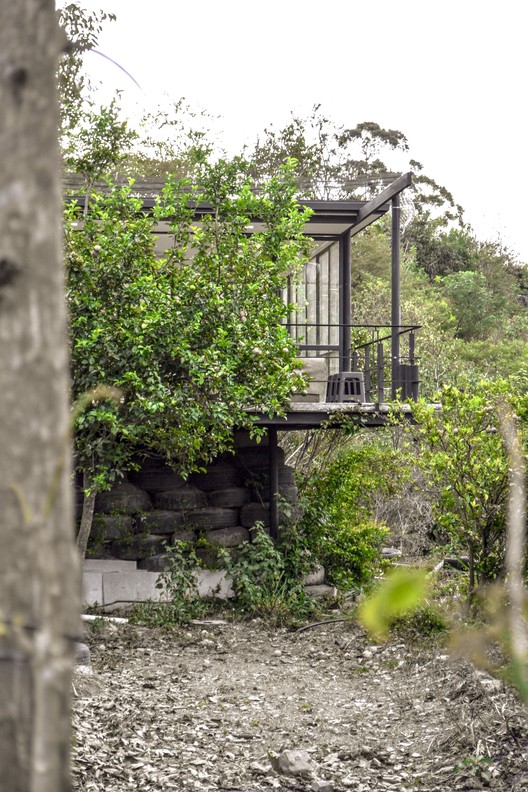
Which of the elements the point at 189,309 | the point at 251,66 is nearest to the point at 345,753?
the point at 189,309

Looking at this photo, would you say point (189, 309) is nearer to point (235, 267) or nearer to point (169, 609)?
point (235, 267)

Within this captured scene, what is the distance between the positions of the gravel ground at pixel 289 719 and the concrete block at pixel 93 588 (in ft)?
3.95

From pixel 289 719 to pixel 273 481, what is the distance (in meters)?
4.43

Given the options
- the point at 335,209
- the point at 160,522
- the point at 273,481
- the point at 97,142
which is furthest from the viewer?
the point at 335,209

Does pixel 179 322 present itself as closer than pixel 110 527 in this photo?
Yes

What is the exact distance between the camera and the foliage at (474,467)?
698cm

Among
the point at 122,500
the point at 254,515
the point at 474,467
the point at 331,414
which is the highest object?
the point at 331,414

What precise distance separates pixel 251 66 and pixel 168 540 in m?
13.5

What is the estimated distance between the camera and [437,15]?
2701 millimetres

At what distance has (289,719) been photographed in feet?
20.1

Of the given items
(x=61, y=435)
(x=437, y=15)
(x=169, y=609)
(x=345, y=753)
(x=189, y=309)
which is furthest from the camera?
(x=169, y=609)

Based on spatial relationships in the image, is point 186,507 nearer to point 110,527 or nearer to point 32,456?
point 110,527

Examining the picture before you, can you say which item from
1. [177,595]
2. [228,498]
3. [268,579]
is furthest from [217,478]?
[177,595]

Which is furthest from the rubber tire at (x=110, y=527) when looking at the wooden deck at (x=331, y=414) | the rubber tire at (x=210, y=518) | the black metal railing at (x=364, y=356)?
the black metal railing at (x=364, y=356)
